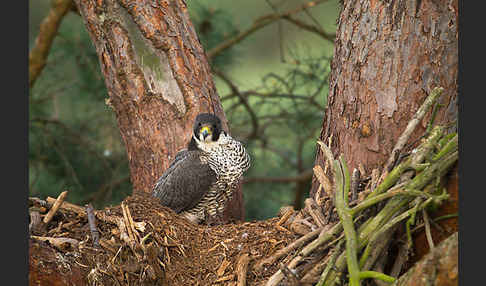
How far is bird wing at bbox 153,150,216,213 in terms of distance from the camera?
3.06 m

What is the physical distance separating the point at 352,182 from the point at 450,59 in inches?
28.1

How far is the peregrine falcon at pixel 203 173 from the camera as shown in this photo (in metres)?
→ 3.07

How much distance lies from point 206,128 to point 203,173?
28 centimetres

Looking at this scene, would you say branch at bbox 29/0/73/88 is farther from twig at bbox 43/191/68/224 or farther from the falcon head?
twig at bbox 43/191/68/224

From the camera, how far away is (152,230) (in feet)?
7.97

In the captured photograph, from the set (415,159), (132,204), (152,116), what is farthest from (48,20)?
(415,159)

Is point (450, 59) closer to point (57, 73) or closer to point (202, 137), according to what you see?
point (202, 137)

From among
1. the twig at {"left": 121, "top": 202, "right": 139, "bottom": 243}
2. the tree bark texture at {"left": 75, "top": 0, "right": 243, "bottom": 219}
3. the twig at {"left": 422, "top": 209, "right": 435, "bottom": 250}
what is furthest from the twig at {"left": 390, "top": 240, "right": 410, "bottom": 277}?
the tree bark texture at {"left": 75, "top": 0, "right": 243, "bottom": 219}

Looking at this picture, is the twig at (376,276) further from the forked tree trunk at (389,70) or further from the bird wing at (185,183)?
the bird wing at (185,183)

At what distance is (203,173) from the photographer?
10.2ft

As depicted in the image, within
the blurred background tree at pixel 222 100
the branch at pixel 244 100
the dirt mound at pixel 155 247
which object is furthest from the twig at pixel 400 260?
the branch at pixel 244 100

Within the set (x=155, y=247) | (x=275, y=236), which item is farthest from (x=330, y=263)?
(x=155, y=247)

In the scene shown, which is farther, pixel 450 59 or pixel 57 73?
pixel 57 73

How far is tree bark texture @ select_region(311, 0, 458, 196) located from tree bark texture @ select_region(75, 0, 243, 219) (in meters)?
1.12
